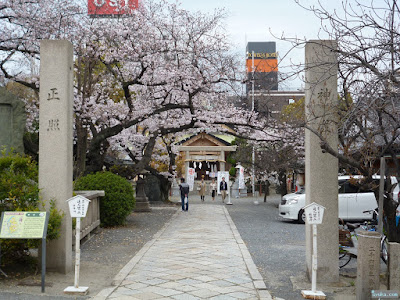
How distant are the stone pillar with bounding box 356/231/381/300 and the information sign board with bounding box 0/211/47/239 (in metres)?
4.22

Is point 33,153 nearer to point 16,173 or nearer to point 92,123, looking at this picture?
point 92,123

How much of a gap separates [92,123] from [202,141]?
26.6m

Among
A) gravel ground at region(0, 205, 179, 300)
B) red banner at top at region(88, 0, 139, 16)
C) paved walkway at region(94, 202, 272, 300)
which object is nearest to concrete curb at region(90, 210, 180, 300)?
paved walkway at region(94, 202, 272, 300)

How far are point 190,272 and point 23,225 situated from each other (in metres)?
2.69

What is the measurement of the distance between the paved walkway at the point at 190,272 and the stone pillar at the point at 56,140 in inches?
42.9

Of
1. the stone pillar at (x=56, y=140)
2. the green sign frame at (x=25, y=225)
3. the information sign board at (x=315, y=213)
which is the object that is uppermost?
the stone pillar at (x=56, y=140)

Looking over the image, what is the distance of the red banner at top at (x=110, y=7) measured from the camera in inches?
577

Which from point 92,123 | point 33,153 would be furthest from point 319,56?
point 33,153

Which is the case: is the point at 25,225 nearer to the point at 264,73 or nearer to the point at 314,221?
the point at 314,221

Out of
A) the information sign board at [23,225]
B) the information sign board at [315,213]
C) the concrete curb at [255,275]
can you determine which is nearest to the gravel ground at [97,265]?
the information sign board at [23,225]

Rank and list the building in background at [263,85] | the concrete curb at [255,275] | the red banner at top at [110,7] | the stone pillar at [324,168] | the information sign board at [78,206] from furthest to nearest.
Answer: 1. the red banner at top at [110,7]
2. the building in background at [263,85]
3. the stone pillar at [324,168]
4. the information sign board at [78,206]
5. the concrete curb at [255,275]

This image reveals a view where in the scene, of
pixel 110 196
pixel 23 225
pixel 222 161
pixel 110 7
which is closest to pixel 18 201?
pixel 23 225

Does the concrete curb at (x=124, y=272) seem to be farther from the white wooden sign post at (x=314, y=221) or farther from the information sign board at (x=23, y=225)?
the white wooden sign post at (x=314, y=221)

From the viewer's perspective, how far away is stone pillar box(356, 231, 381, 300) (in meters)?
5.38
